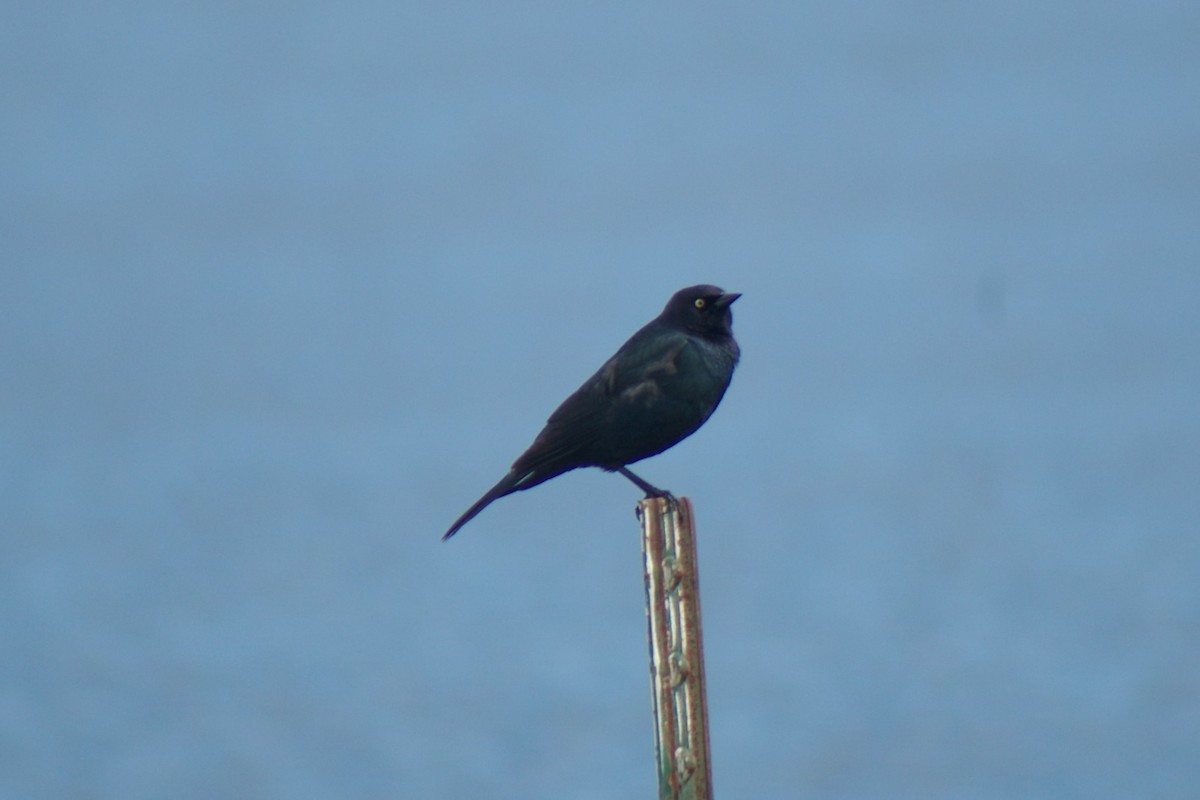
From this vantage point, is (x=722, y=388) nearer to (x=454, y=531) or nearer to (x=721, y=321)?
(x=721, y=321)

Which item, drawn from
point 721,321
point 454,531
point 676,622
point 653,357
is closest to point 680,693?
point 676,622

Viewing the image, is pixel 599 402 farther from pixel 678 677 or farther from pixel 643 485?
pixel 678 677

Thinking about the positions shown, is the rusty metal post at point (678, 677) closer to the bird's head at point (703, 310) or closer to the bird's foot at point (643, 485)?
the bird's foot at point (643, 485)

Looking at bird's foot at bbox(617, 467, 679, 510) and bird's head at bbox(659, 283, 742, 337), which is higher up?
bird's head at bbox(659, 283, 742, 337)

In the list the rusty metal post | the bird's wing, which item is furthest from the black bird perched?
the rusty metal post

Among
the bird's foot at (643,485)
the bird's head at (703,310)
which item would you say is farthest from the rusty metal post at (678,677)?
the bird's head at (703,310)

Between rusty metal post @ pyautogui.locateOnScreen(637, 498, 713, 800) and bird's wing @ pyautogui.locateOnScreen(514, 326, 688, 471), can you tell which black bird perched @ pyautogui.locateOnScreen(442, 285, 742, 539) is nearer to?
bird's wing @ pyautogui.locateOnScreen(514, 326, 688, 471)
